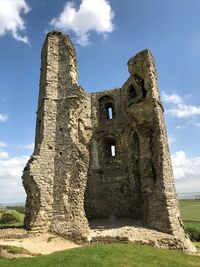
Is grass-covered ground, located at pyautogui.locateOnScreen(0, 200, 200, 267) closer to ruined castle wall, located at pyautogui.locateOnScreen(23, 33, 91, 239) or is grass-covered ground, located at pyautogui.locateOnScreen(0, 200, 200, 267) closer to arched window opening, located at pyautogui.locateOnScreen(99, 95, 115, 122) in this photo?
ruined castle wall, located at pyautogui.locateOnScreen(23, 33, 91, 239)

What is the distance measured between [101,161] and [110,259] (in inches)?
402

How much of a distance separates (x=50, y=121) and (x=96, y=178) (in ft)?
19.7

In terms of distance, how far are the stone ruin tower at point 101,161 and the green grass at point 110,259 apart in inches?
75.1

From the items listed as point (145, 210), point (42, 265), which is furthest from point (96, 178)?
point (42, 265)

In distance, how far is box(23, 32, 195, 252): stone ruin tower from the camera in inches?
482

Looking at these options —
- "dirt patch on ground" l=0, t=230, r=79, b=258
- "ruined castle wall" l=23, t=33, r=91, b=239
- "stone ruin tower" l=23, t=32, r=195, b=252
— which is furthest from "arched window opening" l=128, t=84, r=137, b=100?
"dirt patch on ground" l=0, t=230, r=79, b=258

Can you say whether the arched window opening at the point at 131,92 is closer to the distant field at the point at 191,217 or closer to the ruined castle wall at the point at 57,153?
the ruined castle wall at the point at 57,153

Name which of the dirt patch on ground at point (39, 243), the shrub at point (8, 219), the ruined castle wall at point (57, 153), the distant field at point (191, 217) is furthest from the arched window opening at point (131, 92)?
the distant field at point (191, 217)

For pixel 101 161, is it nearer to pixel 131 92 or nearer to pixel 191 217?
pixel 131 92

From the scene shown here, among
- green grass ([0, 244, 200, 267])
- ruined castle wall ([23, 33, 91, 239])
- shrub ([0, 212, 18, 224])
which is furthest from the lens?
shrub ([0, 212, 18, 224])

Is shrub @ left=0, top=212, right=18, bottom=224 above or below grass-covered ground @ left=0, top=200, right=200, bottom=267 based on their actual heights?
above

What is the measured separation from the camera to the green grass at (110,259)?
7656 mm

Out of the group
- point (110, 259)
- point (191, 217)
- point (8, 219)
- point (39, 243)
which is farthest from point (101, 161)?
point (191, 217)

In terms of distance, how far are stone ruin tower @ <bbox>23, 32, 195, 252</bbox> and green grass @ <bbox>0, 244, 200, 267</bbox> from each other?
6.26 ft
